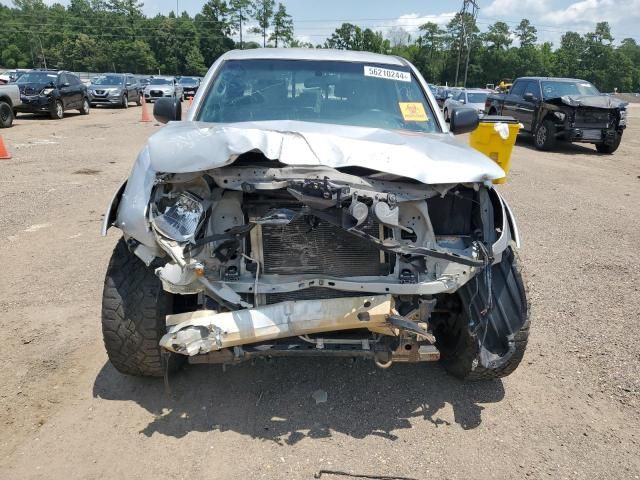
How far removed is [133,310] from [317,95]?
199cm

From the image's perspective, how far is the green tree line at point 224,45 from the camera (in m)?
82.5

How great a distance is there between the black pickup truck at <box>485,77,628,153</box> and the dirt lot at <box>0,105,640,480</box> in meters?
9.01

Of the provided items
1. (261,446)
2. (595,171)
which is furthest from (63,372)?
(595,171)

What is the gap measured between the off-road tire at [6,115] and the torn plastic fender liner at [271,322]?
15.4 metres

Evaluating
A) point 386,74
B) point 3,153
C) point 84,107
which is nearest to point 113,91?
point 84,107

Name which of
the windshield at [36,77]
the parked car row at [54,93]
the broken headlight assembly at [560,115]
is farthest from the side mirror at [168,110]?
the windshield at [36,77]

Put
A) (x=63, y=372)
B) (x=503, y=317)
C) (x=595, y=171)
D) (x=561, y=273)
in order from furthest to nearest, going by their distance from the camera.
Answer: (x=595, y=171)
(x=561, y=273)
(x=63, y=372)
(x=503, y=317)

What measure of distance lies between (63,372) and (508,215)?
9.40ft

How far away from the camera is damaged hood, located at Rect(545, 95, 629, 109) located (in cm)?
1245

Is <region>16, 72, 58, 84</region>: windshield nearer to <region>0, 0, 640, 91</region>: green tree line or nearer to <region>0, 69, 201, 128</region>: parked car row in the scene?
<region>0, 69, 201, 128</region>: parked car row

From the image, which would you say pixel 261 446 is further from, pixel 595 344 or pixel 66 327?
pixel 595 344

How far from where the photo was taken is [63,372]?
3262mm

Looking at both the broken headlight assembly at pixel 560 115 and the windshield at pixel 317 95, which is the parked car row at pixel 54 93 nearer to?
the windshield at pixel 317 95

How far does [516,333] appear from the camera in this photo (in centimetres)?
291
